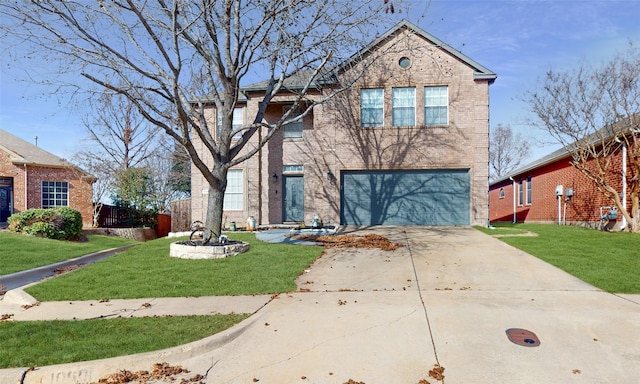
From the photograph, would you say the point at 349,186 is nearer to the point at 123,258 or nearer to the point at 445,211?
the point at 445,211

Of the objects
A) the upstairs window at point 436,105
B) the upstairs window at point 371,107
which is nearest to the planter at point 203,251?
the upstairs window at point 371,107

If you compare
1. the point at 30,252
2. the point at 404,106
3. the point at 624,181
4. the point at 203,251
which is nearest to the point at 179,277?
the point at 203,251

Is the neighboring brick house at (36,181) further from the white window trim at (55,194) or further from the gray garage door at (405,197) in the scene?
the gray garage door at (405,197)

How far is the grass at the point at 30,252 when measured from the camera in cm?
1116

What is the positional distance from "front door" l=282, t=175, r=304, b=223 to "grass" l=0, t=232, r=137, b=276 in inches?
305

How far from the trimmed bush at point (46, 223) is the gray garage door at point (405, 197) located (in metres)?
12.5

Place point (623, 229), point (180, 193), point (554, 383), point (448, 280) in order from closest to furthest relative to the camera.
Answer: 1. point (554, 383)
2. point (448, 280)
3. point (623, 229)
4. point (180, 193)

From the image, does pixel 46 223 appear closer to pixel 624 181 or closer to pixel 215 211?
pixel 215 211

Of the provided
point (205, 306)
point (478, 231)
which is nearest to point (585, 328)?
point (205, 306)

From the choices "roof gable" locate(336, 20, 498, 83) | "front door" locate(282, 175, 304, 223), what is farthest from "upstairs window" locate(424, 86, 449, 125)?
"front door" locate(282, 175, 304, 223)

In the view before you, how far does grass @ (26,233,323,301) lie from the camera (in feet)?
23.6

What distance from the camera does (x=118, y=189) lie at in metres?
24.1

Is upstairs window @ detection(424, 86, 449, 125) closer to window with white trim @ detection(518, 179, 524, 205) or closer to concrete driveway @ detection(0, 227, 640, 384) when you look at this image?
concrete driveway @ detection(0, 227, 640, 384)

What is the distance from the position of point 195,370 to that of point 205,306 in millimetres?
2229
